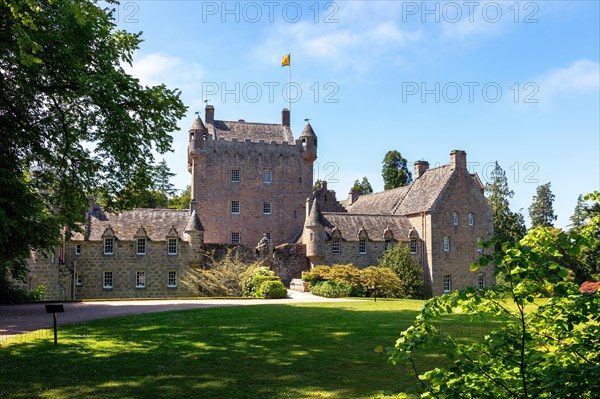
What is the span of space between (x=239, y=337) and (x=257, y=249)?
27.4 metres

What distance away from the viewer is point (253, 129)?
2052 inches

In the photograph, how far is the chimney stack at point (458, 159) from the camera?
45.9 meters

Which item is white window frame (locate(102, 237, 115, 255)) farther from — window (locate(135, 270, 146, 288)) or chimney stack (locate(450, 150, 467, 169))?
chimney stack (locate(450, 150, 467, 169))

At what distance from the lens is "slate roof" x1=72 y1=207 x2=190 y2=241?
39.0 meters

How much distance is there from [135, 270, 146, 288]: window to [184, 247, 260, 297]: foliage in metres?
3.34

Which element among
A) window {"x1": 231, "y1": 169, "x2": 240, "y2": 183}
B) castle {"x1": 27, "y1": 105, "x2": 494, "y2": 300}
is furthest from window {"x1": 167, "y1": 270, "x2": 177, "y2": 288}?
window {"x1": 231, "y1": 169, "x2": 240, "y2": 183}

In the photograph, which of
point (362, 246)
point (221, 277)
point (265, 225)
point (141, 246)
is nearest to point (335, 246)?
point (362, 246)

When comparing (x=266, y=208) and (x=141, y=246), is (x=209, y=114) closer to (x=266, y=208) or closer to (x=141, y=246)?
(x=266, y=208)

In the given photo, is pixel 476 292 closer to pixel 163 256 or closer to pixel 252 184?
pixel 163 256

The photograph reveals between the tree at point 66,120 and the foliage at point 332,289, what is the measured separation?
663 inches

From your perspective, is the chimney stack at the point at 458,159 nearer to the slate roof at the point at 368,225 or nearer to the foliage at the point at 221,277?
the slate roof at the point at 368,225

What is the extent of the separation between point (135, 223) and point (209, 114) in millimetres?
14906

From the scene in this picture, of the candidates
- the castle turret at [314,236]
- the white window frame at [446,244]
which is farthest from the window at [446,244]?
the castle turret at [314,236]

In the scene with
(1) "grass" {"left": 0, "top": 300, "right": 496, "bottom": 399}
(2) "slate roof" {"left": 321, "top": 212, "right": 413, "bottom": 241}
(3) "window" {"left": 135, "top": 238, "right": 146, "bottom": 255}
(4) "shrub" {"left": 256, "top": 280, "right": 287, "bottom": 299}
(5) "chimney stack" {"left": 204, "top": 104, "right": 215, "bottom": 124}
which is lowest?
(4) "shrub" {"left": 256, "top": 280, "right": 287, "bottom": 299}
